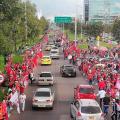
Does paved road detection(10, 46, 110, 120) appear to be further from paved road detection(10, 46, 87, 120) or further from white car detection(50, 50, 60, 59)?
white car detection(50, 50, 60, 59)

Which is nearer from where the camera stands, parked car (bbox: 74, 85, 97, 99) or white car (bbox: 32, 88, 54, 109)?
white car (bbox: 32, 88, 54, 109)

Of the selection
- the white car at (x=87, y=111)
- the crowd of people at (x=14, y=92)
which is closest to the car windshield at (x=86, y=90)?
the crowd of people at (x=14, y=92)

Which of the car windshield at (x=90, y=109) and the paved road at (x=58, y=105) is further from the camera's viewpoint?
the paved road at (x=58, y=105)

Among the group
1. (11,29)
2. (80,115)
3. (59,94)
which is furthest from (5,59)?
(80,115)

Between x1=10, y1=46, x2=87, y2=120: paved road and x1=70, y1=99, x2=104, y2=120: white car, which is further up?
x1=70, y1=99, x2=104, y2=120: white car

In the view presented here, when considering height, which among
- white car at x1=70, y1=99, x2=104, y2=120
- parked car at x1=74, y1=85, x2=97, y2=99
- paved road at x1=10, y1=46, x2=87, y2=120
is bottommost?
paved road at x1=10, y1=46, x2=87, y2=120

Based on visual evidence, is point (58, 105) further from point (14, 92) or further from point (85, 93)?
point (14, 92)

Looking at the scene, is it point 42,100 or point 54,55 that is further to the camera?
point 54,55

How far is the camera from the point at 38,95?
27.3 metres

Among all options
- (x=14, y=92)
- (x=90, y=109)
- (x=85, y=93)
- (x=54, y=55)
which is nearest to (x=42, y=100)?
(x=14, y=92)

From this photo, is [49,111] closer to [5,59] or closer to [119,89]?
[119,89]

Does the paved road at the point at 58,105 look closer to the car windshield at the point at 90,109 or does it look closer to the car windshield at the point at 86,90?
the car windshield at the point at 86,90

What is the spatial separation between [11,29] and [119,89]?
24049 mm

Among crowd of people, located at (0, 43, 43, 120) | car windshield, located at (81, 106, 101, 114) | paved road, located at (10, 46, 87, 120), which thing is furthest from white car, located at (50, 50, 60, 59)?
car windshield, located at (81, 106, 101, 114)
